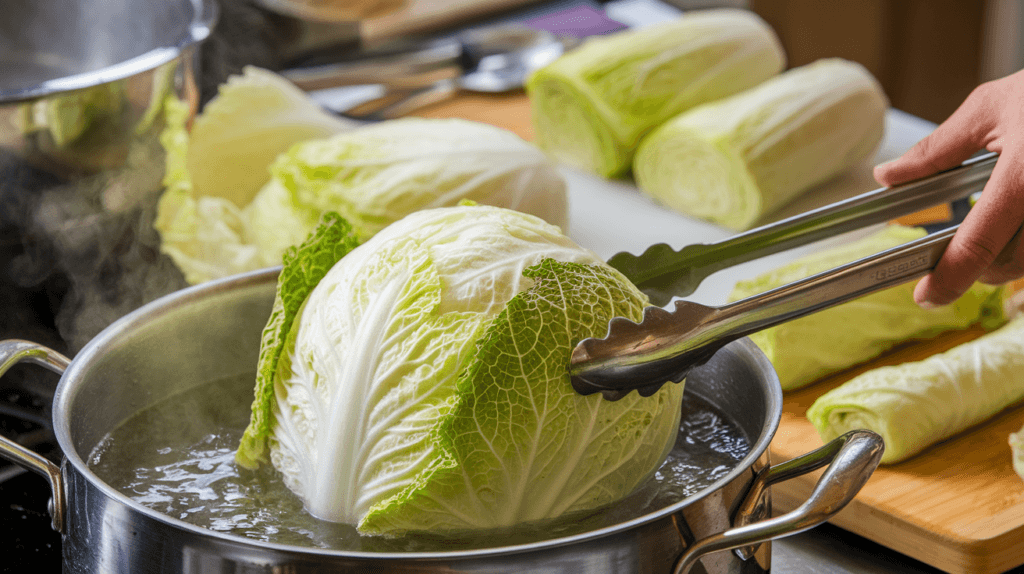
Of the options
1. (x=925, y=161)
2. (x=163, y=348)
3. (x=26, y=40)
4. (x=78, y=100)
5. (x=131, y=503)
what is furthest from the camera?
(x=26, y=40)

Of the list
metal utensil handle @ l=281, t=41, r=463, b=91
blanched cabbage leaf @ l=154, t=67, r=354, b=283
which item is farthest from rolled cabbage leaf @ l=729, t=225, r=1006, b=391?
metal utensil handle @ l=281, t=41, r=463, b=91

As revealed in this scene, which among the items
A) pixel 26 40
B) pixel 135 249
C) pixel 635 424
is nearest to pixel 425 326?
pixel 635 424

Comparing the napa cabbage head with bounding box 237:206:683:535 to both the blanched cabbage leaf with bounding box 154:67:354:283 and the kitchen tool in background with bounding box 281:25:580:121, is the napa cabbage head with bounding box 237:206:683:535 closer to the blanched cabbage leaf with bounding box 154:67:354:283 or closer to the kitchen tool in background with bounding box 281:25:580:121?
the blanched cabbage leaf with bounding box 154:67:354:283

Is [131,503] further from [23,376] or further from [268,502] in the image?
[23,376]

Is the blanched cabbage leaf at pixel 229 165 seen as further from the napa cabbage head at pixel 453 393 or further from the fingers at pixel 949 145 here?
the fingers at pixel 949 145

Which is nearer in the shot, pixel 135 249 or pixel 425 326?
pixel 425 326

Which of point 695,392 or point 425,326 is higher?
point 425,326

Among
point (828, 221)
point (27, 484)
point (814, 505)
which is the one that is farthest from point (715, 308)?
point (27, 484)

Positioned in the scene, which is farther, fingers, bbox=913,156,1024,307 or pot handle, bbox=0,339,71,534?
fingers, bbox=913,156,1024,307
